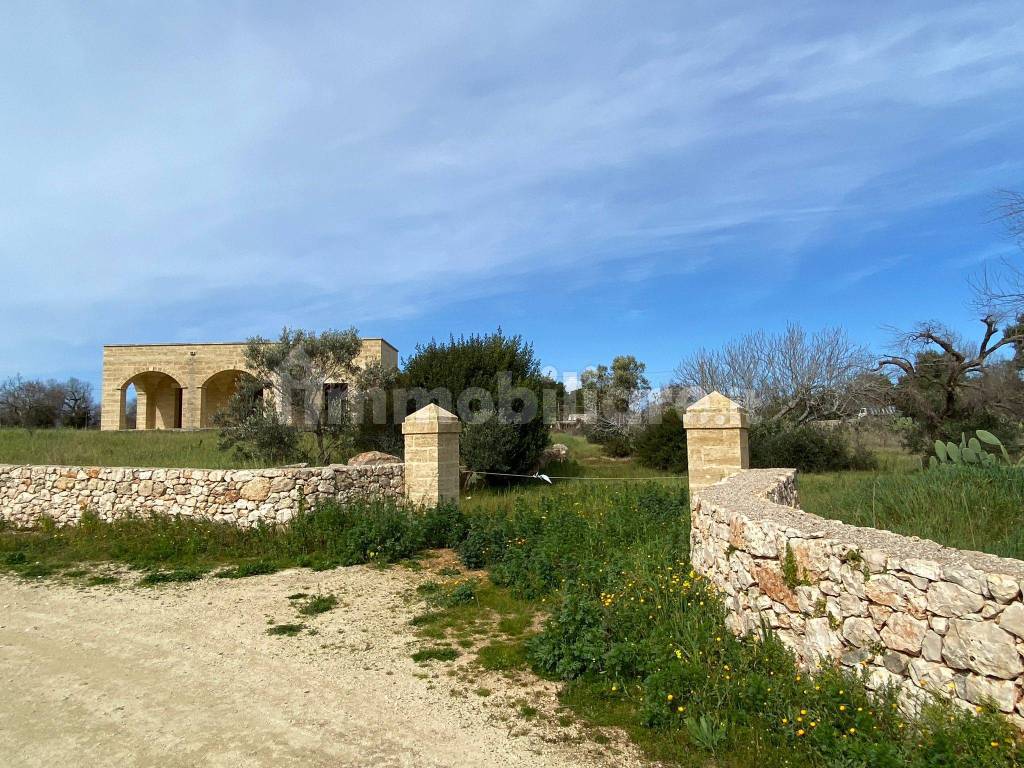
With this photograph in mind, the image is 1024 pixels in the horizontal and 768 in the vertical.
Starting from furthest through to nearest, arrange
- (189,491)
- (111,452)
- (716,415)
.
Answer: (111,452), (189,491), (716,415)

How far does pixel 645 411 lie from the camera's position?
24.3m

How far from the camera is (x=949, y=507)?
5383 mm

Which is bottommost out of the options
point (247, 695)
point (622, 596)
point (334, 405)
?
point (247, 695)

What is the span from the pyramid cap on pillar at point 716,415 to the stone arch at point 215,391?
71.8 feet

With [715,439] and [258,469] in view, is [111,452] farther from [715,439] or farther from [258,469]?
[715,439]

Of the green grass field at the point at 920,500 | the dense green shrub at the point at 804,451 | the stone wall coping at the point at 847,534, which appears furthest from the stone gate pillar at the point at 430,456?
the dense green shrub at the point at 804,451

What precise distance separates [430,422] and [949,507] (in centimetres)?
627

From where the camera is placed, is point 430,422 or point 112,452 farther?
point 112,452

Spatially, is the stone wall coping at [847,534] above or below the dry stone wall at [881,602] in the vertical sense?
above

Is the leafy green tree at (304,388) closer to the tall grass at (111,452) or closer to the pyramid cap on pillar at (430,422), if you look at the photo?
the tall grass at (111,452)

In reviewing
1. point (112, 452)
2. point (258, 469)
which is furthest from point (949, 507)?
point (112, 452)

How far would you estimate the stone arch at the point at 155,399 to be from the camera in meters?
26.9

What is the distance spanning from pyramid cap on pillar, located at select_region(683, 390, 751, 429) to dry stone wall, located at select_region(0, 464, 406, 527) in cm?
452

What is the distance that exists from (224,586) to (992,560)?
21.8ft
